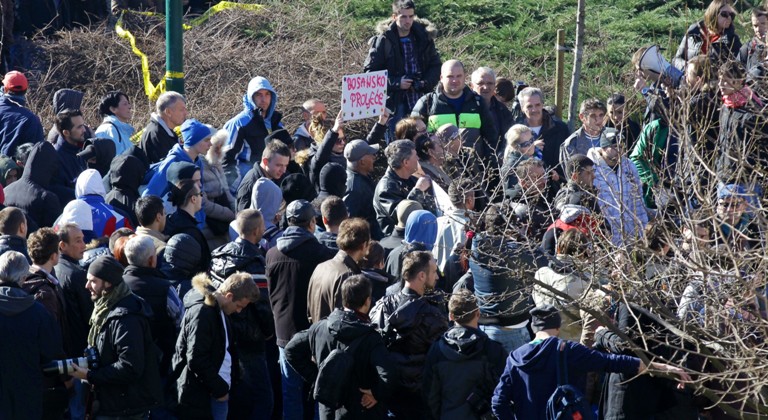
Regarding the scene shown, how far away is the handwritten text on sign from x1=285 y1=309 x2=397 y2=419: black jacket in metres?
3.84

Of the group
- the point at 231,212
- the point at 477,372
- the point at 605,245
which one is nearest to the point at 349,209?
the point at 231,212

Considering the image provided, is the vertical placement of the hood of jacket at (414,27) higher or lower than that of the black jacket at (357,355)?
higher

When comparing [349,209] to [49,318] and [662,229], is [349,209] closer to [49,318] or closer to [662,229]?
[49,318]

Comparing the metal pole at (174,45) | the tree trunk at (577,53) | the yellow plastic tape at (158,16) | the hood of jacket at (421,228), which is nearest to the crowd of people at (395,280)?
the hood of jacket at (421,228)

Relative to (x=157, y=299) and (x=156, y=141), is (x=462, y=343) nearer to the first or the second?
(x=157, y=299)

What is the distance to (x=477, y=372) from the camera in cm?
799

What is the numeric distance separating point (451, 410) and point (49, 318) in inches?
111

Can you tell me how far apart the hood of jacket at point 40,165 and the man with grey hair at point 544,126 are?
15.6 feet

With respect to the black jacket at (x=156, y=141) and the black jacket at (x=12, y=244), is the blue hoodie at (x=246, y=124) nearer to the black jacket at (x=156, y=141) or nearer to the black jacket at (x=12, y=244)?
the black jacket at (x=156, y=141)

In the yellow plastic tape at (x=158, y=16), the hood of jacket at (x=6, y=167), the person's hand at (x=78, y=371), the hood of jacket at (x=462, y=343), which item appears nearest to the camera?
the hood of jacket at (x=462, y=343)

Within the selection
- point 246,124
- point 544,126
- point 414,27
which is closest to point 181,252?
point 246,124

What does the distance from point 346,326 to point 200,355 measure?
106 cm

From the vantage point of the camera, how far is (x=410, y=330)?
8.41m

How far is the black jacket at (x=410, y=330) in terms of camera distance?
8.39 meters
